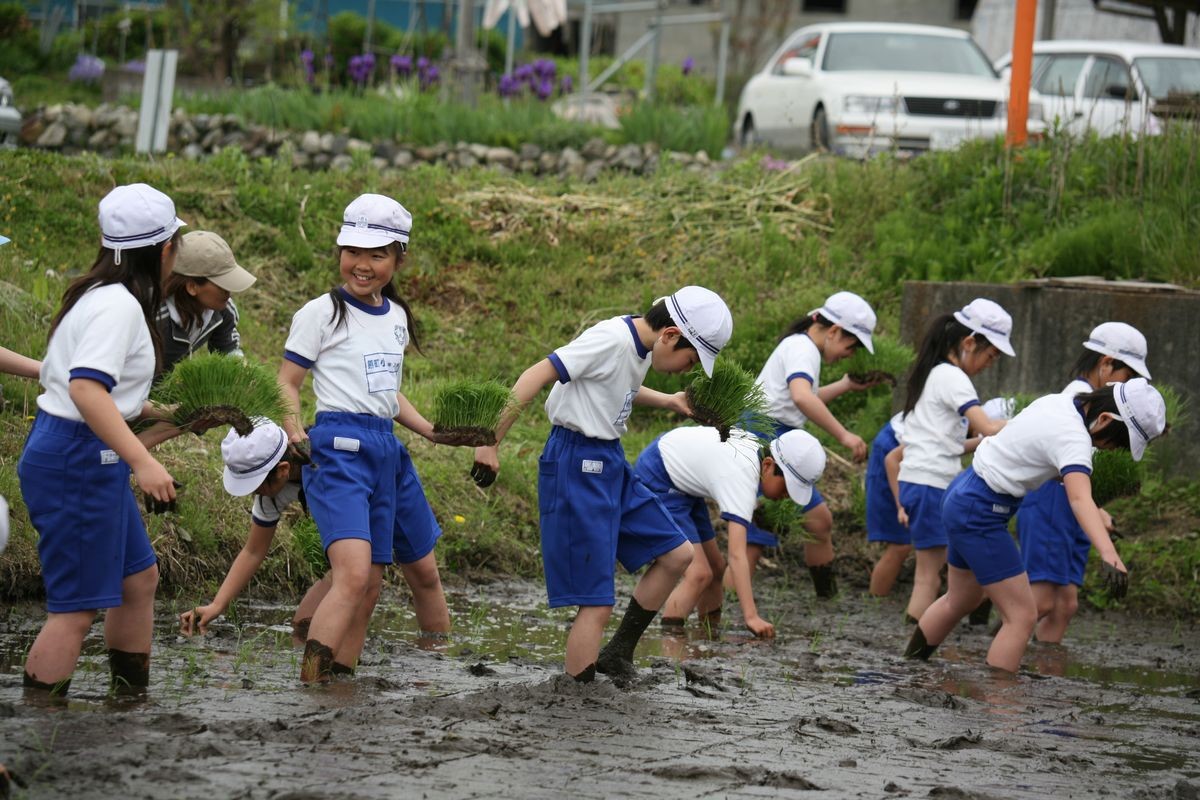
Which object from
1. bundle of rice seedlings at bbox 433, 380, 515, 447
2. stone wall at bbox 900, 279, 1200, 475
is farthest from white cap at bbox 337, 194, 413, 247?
stone wall at bbox 900, 279, 1200, 475

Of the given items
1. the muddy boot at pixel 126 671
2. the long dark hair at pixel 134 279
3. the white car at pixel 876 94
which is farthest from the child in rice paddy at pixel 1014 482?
the white car at pixel 876 94

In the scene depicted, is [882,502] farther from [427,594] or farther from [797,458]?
[427,594]

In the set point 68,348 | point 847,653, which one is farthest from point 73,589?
point 847,653

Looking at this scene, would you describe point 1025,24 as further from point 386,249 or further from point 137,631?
point 137,631

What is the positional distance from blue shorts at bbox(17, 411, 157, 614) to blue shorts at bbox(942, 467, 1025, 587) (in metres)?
3.86

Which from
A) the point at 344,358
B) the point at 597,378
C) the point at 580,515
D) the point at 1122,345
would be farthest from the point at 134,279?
the point at 1122,345

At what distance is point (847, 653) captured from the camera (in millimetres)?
7250

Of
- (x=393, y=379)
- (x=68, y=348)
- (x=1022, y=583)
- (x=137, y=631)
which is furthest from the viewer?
(x=1022, y=583)

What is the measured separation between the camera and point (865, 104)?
15.6 metres

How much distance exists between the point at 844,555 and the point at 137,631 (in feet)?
18.6

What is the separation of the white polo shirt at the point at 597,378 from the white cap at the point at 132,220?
60.9 inches

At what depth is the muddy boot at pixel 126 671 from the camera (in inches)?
203

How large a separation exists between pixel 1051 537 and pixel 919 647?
3.41ft

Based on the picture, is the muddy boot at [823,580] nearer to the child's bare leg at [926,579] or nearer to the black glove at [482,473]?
the child's bare leg at [926,579]
